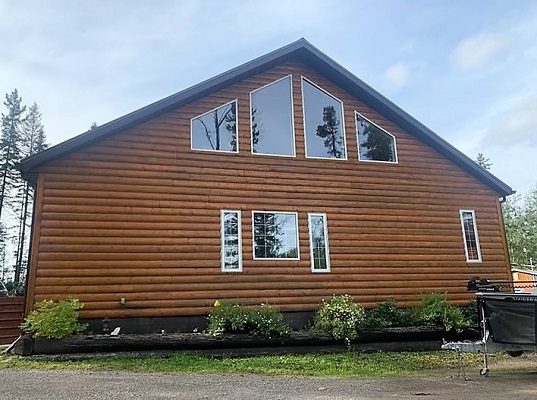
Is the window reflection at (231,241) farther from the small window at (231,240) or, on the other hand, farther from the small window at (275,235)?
the small window at (275,235)

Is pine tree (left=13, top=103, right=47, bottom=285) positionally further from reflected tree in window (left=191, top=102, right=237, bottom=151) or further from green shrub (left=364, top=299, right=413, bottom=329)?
green shrub (left=364, top=299, right=413, bottom=329)

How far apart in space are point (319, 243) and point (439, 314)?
337 cm

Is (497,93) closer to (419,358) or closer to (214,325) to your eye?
(419,358)

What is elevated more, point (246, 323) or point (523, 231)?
point (523, 231)

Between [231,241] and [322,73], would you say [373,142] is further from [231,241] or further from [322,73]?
[231,241]

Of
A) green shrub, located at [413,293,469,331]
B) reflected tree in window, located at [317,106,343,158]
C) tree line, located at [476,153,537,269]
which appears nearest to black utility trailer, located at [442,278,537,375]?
green shrub, located at [413,293,469,331]

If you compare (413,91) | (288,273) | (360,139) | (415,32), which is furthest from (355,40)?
(288,273)

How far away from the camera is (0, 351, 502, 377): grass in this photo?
790cm

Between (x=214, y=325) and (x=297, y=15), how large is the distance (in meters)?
8.98

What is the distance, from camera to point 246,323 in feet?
32.5

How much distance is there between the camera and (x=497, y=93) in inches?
710

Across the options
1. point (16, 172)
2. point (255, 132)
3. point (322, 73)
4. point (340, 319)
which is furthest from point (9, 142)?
point (340, 319)

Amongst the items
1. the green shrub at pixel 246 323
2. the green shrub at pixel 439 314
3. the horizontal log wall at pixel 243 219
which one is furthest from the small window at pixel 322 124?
the green shrub at pixel 246 323

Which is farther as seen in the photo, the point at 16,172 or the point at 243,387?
the point at 16,172
